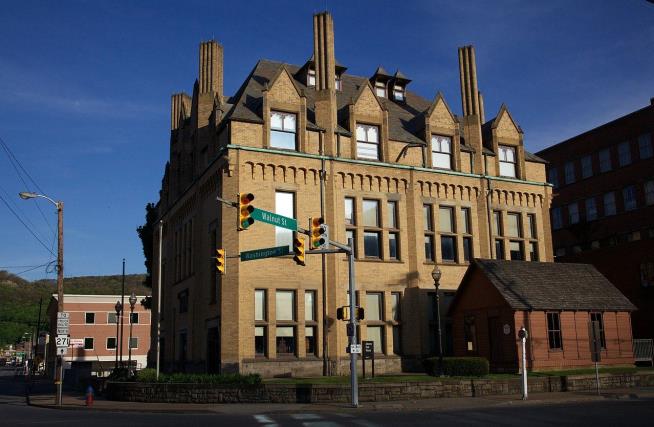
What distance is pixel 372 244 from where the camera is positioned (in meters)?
36.4

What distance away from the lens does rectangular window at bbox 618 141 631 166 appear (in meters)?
55.6

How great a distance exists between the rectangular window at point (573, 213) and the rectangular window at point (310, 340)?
37091 mm

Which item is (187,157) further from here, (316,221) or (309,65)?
(316,221)

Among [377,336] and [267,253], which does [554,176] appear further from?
[267,253]

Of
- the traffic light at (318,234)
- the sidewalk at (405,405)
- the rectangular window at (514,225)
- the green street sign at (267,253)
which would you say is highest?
the rectangular window at (514,225)

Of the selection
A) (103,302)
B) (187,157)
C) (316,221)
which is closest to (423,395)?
(316,221)

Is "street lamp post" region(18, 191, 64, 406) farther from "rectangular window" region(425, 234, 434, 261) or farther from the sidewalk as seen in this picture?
"rectangular window" region(425, 234, 434, 261)

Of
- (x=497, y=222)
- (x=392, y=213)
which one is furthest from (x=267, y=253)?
(x=497, y=222)

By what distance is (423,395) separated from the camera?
26.1 m

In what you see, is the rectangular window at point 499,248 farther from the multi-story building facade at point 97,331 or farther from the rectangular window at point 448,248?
the multi-story building facade at point 97,331

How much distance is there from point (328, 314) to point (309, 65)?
16.1m

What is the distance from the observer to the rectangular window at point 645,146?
53594mm

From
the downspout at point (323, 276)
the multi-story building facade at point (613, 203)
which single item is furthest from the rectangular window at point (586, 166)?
the downspout at point (323, 276)

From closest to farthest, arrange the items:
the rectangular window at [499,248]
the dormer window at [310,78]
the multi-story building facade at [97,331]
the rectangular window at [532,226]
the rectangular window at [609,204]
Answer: the rectangular window at [499,248], the dormer window at [310,78], the rectangular window at [532,226], the rectangular window at [609,204], the multi-story building facade at [97,331]
